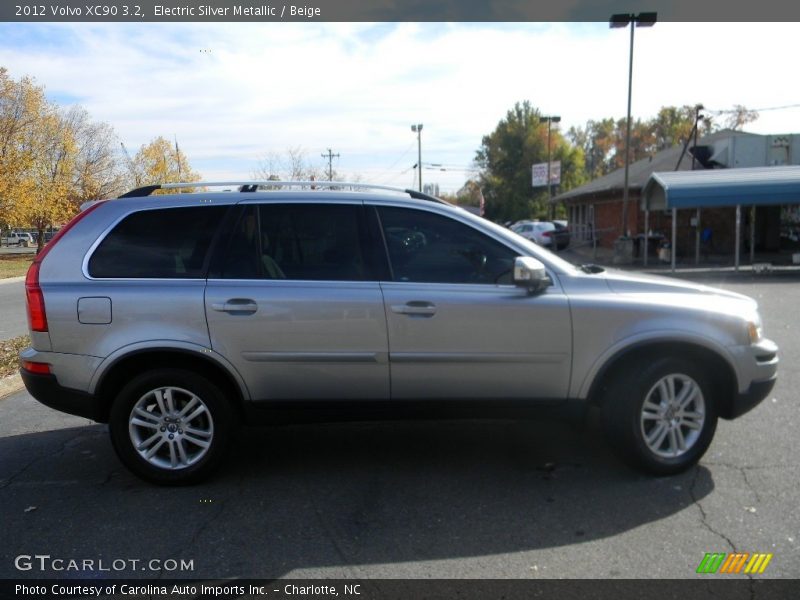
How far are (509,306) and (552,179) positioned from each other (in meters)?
49.0

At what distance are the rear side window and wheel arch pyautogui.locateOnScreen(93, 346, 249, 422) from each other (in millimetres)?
498

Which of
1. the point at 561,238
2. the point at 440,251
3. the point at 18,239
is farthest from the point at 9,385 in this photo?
the point at 18,239

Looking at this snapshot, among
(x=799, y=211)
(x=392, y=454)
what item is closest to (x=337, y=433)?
(x=392, y=454)

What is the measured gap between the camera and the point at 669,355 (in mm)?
4246

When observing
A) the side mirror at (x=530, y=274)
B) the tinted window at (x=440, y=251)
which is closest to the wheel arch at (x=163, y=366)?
the tinted window at (x=440, y=251)

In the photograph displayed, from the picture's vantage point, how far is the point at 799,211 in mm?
26484

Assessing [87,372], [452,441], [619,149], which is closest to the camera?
[87,372]

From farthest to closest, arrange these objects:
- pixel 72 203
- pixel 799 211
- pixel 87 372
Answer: pixel 72 203
pixel 799 211
pixel 87 372

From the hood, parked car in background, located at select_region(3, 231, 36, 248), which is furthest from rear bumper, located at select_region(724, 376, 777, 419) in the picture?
parked car in background, located at select_region(3, 231, 36, 248)

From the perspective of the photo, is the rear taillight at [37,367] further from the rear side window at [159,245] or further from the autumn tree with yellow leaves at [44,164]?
the autumn tree with yellow leaves at [44,164]

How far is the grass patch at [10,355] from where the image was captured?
23.3 feet

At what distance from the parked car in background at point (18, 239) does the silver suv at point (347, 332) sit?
70.7 meters

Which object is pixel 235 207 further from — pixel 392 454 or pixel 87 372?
pixel 392 454

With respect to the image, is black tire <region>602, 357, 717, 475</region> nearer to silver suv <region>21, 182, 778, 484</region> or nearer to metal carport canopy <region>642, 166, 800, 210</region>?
silver suv <region>21, 182, 778, 484</region>
